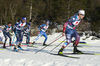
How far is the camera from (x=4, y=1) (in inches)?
1161

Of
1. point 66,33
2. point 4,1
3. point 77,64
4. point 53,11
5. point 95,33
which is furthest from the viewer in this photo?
point 4,1

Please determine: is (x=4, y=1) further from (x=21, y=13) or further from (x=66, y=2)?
(x=66, y=2)

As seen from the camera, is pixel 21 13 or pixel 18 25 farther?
pixel 21 13

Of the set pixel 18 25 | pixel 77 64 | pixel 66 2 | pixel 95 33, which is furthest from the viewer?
pixel 66 2

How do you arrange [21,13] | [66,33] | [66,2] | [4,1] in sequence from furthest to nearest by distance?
1. [21,13]
2. [4,1]
3. [66,2]
4. [66,33]

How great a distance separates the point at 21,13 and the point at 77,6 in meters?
14.2

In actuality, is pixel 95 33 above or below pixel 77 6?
below

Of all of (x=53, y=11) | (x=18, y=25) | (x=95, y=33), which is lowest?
(x=95, y=33)

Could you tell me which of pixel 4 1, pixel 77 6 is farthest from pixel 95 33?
pixel 4 1

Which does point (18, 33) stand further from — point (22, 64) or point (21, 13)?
point (21, 13)

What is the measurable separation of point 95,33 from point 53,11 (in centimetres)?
1076

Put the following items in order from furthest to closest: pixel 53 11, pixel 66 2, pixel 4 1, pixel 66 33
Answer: pixel 4 1
pixel 53 11
pixel 66 2
pixel 66 33

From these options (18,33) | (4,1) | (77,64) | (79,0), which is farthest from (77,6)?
(77,64)

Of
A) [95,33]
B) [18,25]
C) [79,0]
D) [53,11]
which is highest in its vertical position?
[79,0]
